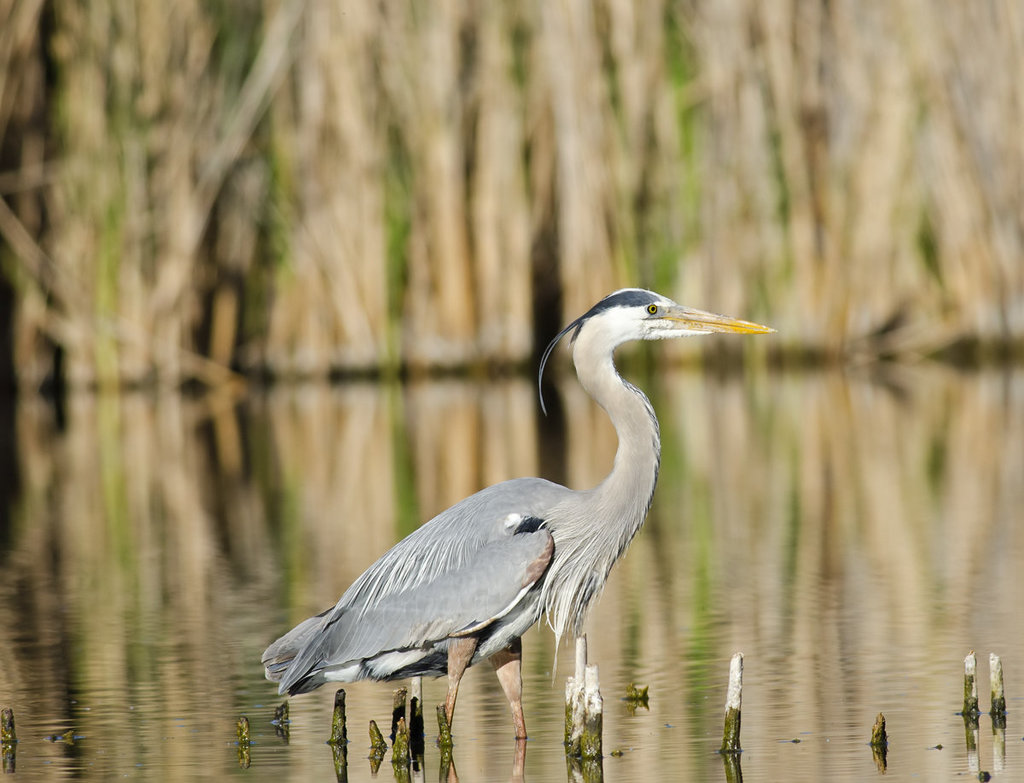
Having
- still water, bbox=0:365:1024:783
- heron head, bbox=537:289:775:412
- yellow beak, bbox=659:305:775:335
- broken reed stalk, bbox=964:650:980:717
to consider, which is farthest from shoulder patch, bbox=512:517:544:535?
broken reed stalk, bbox=964:650:980:717

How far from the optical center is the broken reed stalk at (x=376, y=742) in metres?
5.38

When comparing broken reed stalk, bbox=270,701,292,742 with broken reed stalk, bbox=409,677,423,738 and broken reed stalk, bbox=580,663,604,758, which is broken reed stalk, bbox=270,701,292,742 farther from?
broken reed stalk, bbox=580,663,604,758

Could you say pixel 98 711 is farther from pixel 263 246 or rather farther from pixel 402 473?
pixel 263 246

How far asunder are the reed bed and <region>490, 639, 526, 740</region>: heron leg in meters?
13.1

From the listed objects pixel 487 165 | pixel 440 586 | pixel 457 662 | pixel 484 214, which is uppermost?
pixel 487 165

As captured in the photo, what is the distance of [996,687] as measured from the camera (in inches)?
208

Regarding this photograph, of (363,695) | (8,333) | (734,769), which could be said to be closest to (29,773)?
(363,695)

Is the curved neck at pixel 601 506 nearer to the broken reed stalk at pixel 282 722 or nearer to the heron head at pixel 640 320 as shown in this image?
the heron head at pixel 640 320

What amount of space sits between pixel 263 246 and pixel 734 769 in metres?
15.9

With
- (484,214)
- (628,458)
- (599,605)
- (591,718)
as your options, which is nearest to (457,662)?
(591,718)

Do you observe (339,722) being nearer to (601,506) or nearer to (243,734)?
(243,734)

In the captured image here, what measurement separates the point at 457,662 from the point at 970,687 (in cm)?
153

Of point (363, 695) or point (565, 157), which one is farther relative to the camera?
point (565, 157)

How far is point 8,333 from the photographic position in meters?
21.9
